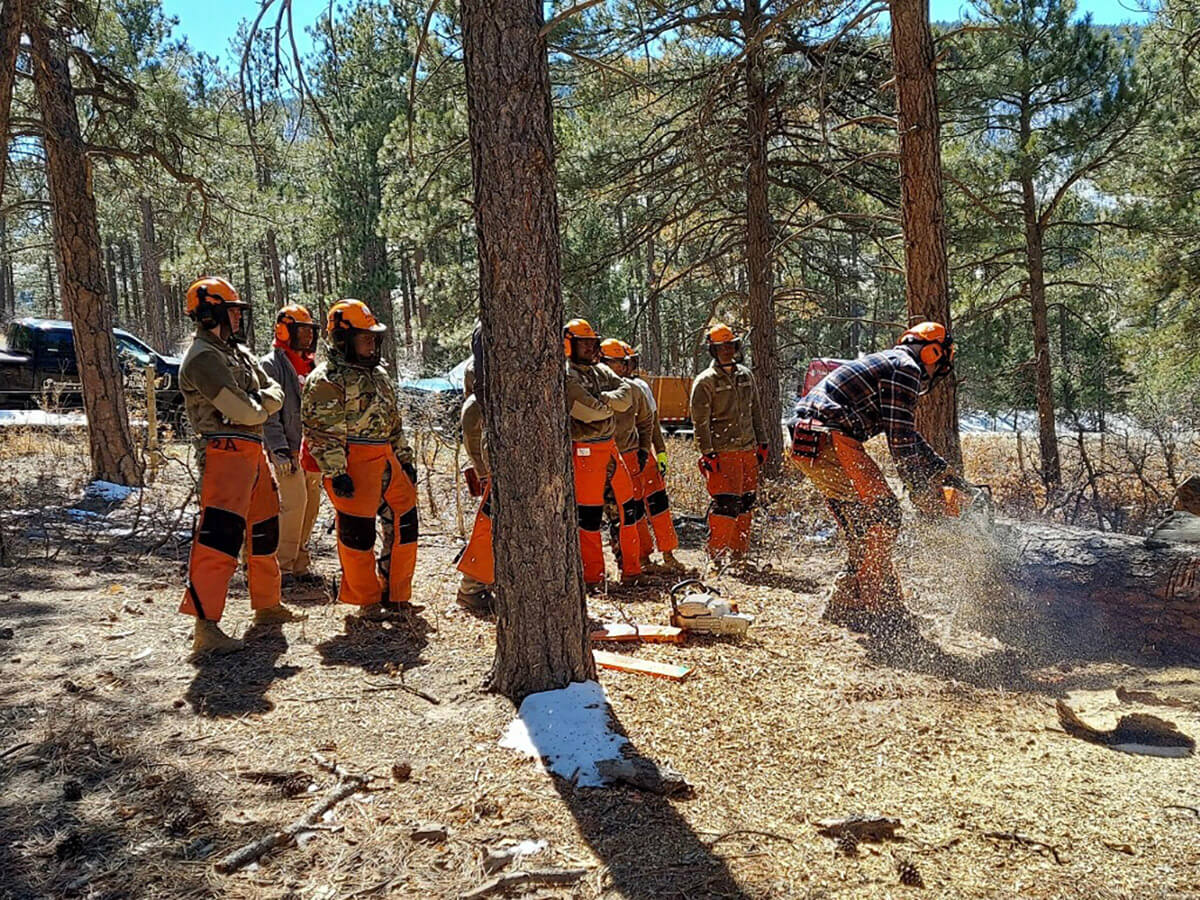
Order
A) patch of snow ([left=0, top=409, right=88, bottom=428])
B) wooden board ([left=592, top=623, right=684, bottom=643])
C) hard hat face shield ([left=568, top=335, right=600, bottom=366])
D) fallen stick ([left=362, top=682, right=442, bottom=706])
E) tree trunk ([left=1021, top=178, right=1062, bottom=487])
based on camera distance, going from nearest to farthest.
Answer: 1. fallen stick ([left=362, top=682, right=442, bottom=706])
2. wooden board ([left=592, top=623, right=684, bottom=643])
3. hard hat face shield ([left=568, top=335, right=600, bottom=366])
4. patch of snow ([left=0, top=409, right=88, bottom=428])
5. tree trunk ([left=1021, top=178, right=1062, bottom=487])

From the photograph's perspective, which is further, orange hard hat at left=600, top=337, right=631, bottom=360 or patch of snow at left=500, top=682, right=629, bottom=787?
orange hard hat at left=600, top=337, right=631, bottom=360

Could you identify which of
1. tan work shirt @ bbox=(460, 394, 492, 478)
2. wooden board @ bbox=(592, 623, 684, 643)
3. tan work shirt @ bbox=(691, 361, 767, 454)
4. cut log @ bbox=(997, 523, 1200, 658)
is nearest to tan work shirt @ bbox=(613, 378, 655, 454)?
tan work shirt @ bbox=(691, 361, 767, 454)

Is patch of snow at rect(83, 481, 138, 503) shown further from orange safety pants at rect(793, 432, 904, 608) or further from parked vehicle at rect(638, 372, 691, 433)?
parked vehicle at rect(638, 372, 691, 433)

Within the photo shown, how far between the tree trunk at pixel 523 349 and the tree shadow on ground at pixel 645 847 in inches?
30.0

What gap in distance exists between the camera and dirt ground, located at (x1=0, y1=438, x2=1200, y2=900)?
2.64 meters

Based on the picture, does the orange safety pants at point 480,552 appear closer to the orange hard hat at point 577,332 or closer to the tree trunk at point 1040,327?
the orange hard hat at point 577,332

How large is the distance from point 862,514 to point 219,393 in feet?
12.6

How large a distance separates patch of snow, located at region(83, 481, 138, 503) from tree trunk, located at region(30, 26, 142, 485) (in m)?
0.14

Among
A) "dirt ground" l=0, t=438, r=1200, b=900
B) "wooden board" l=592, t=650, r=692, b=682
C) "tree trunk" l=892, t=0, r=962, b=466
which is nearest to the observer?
"dirt ground" l=0, t=438, r=1200, b=900

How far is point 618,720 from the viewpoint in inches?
145

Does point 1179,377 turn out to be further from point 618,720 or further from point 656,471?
point 618,720

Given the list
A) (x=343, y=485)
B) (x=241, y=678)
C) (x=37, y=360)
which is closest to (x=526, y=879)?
(x=241, y=678)

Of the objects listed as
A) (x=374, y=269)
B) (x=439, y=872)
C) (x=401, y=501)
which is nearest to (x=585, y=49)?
(x=401, y=501)

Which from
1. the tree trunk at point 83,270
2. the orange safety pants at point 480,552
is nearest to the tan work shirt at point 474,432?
the orange safety pants at point 480,552
